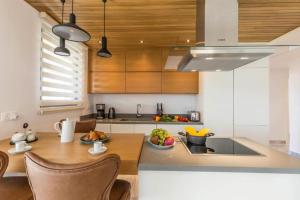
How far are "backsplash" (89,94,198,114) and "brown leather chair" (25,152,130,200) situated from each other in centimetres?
301

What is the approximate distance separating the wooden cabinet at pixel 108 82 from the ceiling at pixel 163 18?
27.6 inches

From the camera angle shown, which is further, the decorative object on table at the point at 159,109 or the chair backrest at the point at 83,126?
the decorative object on table at the point at 159,109

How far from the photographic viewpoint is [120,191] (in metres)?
1.16

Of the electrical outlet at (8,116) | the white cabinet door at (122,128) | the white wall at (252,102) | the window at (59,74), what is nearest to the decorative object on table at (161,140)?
the electrical outlet at (8,116)

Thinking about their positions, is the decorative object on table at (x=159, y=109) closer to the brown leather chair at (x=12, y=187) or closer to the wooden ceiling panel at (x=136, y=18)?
the wooden ceiling panel at (x=136, y=18)

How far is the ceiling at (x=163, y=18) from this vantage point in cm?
203

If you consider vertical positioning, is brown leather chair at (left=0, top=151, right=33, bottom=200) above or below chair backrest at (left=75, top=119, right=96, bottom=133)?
below

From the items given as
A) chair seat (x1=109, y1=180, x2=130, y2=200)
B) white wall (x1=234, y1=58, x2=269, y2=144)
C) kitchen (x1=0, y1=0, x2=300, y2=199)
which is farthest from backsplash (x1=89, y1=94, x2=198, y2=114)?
chair seat (x1=109, y1=180, x2=130, y2=200)

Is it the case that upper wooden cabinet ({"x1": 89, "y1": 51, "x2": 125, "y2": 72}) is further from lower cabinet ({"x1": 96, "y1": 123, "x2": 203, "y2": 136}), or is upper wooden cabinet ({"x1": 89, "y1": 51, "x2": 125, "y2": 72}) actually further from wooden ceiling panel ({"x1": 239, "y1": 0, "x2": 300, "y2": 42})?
wooden ceiling panel ({"x1": 239, "y1": 0, "x2": 300, "y2": 42})

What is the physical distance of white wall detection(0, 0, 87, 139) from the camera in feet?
5.63

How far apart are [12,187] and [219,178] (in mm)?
1299

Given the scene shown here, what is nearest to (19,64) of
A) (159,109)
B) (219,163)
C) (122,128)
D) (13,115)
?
(13,115)

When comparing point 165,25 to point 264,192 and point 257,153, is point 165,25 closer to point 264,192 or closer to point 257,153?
point 257,153

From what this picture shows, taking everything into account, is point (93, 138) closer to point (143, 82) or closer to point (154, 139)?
point (154, 139)
